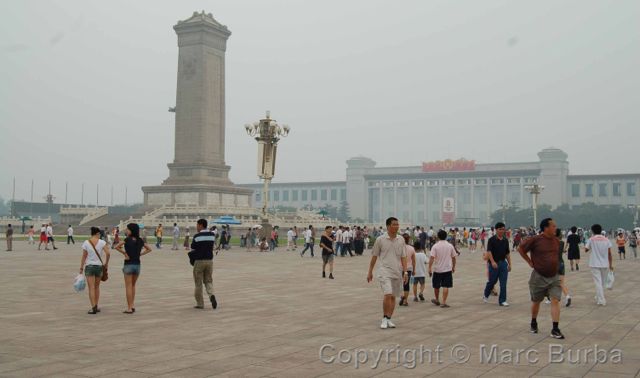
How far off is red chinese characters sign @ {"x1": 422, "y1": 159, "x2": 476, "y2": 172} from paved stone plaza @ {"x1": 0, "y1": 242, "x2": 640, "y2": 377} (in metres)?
144

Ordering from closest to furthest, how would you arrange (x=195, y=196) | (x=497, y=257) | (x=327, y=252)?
1. (x=497, y=257)
2. (x=327, y=252)
3. (x=195, y=196)

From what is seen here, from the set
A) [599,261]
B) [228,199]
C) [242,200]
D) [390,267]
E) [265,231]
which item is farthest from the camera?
[242,200]

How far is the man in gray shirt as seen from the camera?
10.4 m

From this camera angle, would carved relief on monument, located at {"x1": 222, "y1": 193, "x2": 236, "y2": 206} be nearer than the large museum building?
Yes

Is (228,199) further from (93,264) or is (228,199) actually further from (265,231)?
(93,264)

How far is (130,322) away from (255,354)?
3571 mm

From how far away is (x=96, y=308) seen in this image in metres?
12.0

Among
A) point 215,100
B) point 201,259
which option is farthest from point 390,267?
point 215,100

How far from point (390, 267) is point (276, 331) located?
216cm

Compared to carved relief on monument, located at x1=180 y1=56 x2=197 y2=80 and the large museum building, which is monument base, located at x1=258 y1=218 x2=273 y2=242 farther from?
the large museum building

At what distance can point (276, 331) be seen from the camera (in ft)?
33.5

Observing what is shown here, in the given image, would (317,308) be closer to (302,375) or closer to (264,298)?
(264,298)

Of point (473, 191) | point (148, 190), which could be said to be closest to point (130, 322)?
point (148, 190)

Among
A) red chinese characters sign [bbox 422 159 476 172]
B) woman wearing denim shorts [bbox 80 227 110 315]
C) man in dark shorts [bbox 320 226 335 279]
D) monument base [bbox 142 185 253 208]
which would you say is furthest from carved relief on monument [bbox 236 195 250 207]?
red chinese characters sign [bbox 422 159 476 172]
